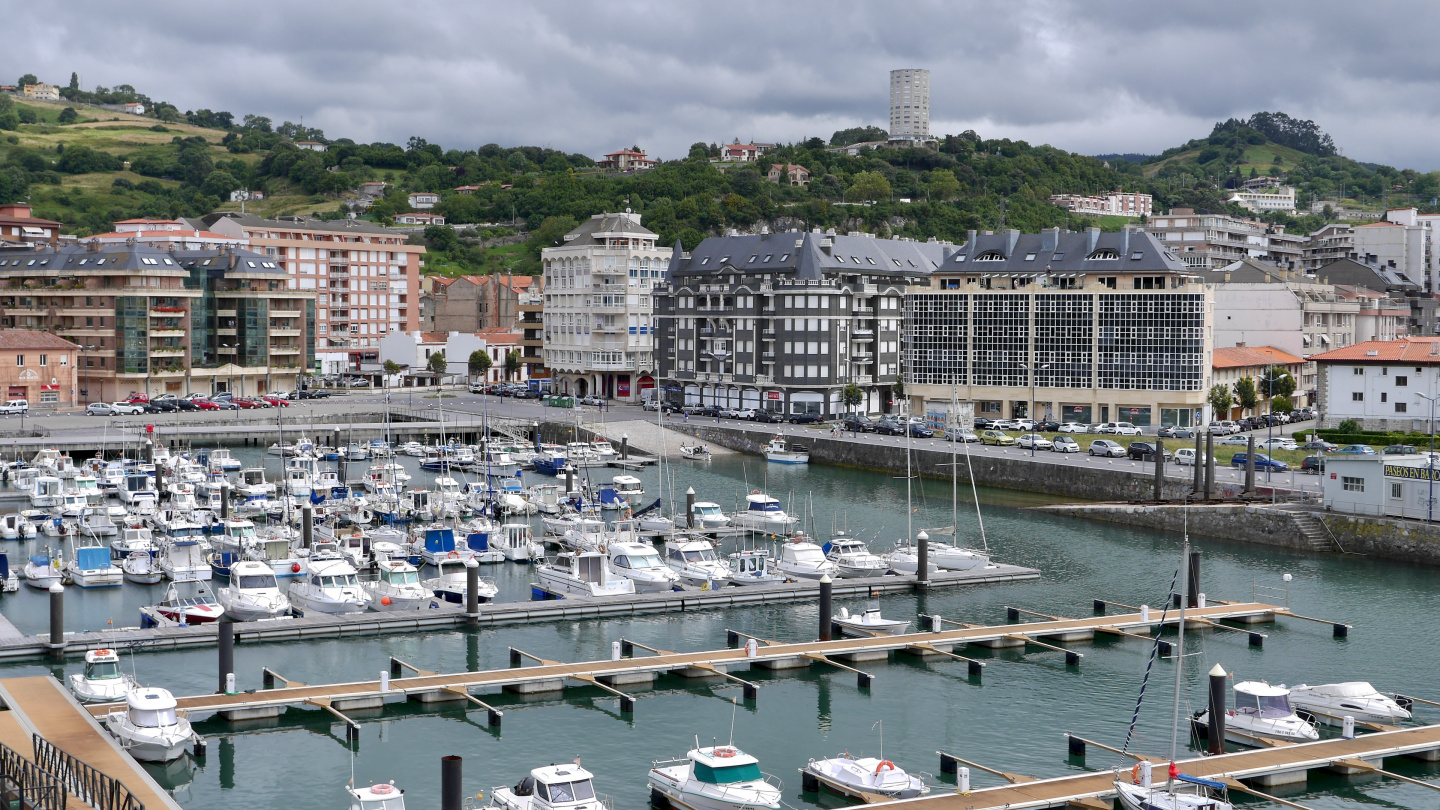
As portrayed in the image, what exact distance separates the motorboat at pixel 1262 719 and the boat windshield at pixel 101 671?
24.9m

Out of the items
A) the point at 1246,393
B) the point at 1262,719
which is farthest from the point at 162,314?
the point at 1262,719

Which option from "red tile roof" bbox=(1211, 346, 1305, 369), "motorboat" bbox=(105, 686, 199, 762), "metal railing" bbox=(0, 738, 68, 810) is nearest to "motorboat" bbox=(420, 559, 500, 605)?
"motorboat" bbox=(105, 686, 199, 762)

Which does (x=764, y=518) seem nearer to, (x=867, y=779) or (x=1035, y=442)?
(x=1035, y=442)

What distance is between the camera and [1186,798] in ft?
85.1

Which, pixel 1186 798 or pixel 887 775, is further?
pixel 887 775

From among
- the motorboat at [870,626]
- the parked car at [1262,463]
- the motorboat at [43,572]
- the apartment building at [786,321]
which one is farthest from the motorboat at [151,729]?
the apartment building at [786,321]

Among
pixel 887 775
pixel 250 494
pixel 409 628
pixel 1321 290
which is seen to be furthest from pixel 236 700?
pixel 1321 290

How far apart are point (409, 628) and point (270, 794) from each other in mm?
13310

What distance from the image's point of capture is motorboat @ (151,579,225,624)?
137ft

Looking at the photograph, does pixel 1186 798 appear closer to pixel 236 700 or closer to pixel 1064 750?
pixel 1064 750

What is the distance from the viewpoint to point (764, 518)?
60.8 m

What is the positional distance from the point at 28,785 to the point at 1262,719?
2525cm

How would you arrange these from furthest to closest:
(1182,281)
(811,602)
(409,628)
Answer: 1. (1182,281)
2. (811,602)
3. (409,628)

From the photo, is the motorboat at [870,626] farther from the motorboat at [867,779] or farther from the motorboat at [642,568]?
the motorboat at [867,779]
